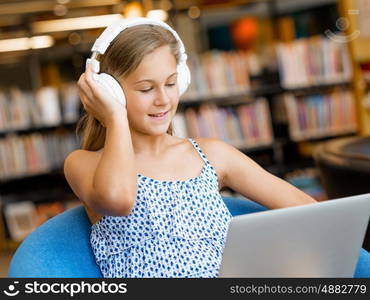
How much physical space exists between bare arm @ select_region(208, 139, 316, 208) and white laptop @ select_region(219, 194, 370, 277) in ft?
1.66

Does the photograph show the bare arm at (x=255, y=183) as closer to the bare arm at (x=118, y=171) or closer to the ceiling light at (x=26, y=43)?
the bare arm at (x=118, y=171)

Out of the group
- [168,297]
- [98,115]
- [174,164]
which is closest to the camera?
[168,297]

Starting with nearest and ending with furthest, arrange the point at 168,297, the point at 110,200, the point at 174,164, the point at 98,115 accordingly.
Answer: the point at 168,297 < the point at 110,200 < the point at 98,115 < the point at 174,164

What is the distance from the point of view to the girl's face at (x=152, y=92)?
5.90 ft

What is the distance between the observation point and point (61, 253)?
183 centimetres

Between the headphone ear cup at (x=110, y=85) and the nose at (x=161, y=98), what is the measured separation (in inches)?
3.4

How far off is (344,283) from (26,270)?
721 millimetres

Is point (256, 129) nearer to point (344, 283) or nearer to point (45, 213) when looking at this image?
point (45, 213)

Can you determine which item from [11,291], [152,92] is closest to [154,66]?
[152,92]

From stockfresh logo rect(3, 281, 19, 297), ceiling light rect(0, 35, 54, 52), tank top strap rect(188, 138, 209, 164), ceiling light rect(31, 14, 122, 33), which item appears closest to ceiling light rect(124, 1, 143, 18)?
ceiling light rect(31, 14, 122, 33)

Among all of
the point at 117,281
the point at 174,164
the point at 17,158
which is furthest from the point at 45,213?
the point at 117,281

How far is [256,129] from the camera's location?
5.90 metres

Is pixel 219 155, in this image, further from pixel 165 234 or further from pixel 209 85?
pixel 209 85

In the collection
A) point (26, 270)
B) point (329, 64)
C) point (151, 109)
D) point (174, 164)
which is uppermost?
point (151, 109)
